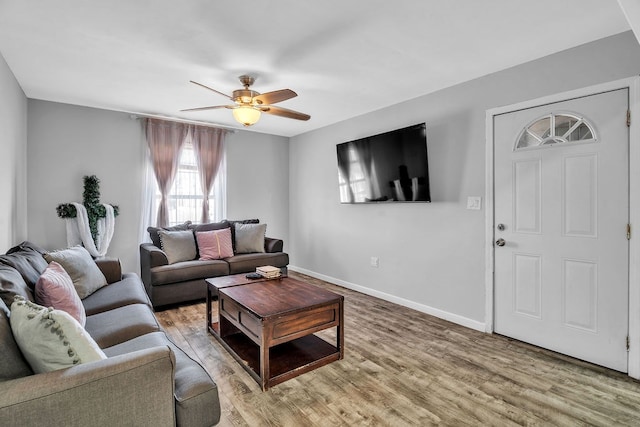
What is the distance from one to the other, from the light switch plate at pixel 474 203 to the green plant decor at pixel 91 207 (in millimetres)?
4303

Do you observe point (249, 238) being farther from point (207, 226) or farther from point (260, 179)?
point (260, 179)

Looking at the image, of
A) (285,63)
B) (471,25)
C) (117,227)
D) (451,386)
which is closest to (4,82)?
(117,227)

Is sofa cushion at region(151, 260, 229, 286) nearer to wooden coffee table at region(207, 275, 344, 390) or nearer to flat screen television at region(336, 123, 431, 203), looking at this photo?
wooden coffee table at region(207, 275, 344, 390)

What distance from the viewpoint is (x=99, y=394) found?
1.10 metres

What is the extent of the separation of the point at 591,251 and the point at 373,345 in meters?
1.87

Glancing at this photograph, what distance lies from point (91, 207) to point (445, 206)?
4220mm

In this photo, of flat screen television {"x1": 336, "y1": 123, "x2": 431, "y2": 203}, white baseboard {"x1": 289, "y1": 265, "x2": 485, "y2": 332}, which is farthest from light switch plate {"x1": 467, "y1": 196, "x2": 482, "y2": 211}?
white baseboard {"x1": 289, "y1": 265, "x2": 485, "y2": 332}

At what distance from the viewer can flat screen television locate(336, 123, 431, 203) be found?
11.4 ft

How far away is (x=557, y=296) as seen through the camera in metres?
2.64

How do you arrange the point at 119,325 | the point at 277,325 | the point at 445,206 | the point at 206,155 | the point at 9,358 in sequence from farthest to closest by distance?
the point at 206,155 < the point at 445,206 < the point at 277,325 < the point at 119,325 < the point at 9,358

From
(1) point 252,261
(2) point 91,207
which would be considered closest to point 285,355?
(1) point 252,261

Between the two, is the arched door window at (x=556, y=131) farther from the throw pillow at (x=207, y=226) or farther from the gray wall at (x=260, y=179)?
the gray wall at (x=260, y=179)

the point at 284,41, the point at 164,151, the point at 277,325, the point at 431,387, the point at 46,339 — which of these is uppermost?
the point at 284,41

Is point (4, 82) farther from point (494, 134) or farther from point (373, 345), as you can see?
point (494, 134)
